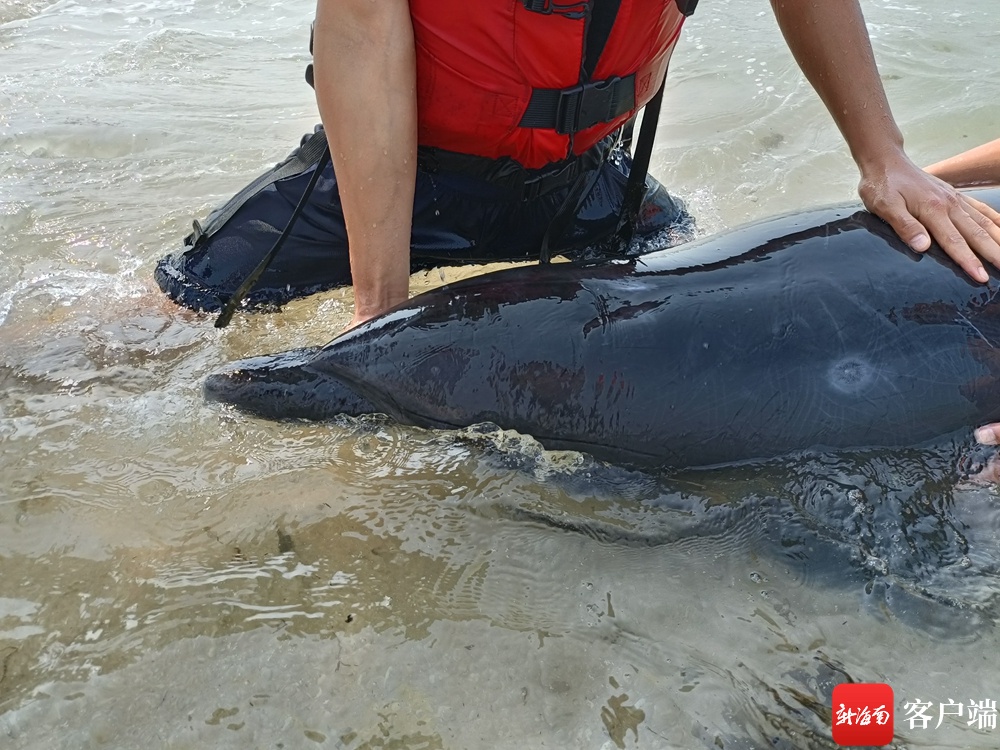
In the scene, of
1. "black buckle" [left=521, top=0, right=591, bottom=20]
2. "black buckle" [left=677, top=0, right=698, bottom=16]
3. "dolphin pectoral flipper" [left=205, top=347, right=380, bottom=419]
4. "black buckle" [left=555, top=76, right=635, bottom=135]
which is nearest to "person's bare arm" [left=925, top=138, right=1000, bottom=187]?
"black buckle" [left=677, top=0, right=698, bottom=16]

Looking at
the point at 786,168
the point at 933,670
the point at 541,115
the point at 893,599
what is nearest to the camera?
the point at 933,670

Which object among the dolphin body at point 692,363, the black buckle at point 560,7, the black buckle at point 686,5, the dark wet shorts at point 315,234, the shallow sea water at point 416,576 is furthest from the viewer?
the dark wet shorts at point 315,234

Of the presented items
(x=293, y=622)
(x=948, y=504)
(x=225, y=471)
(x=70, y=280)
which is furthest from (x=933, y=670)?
(x=70, y=280)

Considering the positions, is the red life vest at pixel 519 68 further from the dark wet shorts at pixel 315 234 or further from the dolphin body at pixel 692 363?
the dolphin body at pixel 692 363

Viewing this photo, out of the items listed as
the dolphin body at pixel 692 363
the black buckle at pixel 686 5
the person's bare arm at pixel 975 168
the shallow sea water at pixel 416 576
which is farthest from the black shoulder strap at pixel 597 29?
the person's bare arm at pixel 975 168

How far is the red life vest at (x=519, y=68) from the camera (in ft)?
9.49

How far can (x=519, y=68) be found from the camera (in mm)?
3002

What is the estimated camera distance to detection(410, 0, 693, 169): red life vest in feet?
9.49

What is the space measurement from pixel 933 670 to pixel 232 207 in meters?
3.09

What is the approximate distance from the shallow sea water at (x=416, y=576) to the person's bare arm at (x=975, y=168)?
1.52m

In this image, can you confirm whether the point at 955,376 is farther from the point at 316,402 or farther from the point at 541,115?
the point at 316,402

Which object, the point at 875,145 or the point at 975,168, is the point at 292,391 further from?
the point at 975,168

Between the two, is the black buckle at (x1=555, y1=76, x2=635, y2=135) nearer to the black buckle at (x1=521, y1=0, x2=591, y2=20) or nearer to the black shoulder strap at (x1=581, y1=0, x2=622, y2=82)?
the black shoulder strap at (x1=581, y1=0, x2=622, y2=82)

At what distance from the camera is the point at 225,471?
2684 millimetres
